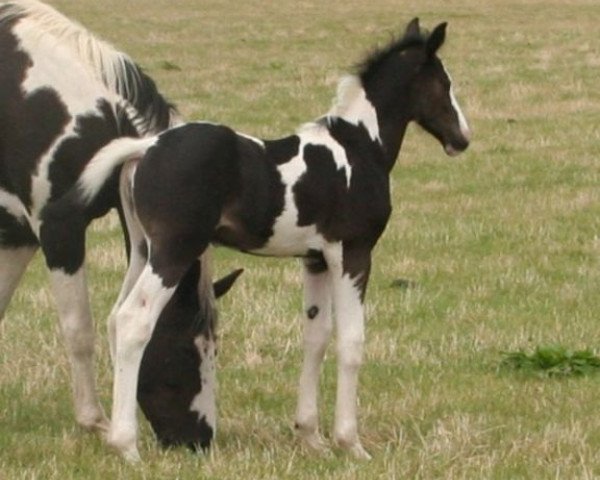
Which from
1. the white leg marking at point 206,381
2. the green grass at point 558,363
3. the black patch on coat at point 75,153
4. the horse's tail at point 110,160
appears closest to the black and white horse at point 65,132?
the black patch on coat at point 75,153

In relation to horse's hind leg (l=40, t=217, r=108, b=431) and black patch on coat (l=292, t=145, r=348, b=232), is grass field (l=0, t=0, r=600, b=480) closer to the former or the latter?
horse's hind leg (l=40, t=217, r=108, b=431)

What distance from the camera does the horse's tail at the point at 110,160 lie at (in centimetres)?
619

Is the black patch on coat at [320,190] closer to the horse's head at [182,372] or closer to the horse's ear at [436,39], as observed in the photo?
the horse's head at [182,372]

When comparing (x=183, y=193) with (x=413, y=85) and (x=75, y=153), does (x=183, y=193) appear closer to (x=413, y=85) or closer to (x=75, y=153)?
(x=75, y=153)

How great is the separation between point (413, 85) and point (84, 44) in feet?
5.62

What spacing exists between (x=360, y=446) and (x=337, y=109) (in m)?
1.50

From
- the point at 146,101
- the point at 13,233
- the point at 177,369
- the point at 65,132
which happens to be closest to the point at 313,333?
the point at 177,369

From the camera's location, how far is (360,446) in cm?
653

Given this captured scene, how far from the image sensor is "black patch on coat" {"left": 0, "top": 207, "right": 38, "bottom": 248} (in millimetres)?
7367

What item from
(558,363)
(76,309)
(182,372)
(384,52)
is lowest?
Answer: (558,363)

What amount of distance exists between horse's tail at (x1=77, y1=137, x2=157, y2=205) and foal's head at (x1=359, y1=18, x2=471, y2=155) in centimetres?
112

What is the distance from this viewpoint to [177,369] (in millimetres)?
6430

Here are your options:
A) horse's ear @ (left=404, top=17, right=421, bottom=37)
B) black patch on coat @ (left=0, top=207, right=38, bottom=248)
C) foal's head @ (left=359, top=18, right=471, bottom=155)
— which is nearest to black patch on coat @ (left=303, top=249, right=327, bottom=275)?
foal's head @ (left=359, top=18, right=471, bottom=155)

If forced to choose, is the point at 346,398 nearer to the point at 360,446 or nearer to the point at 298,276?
the point at 360,446
